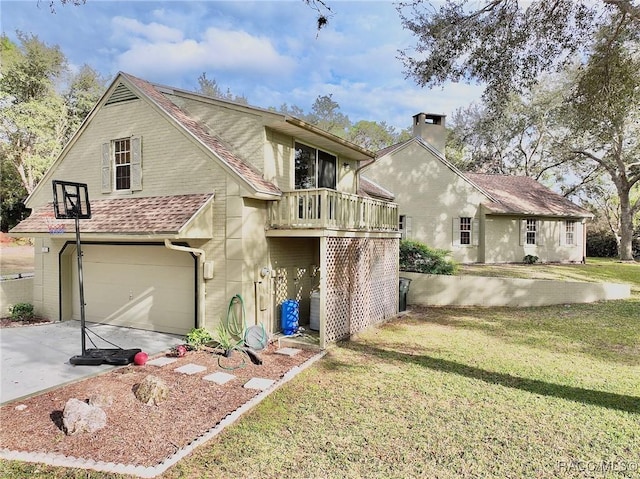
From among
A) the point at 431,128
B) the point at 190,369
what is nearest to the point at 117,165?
the point at 190,369

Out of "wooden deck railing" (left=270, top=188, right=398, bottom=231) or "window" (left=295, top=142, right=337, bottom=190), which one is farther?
"window" (left=295, top=142, right=337, bottom=190)

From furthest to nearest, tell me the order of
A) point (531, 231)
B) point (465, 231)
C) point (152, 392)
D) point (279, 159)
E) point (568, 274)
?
1. point (531, 231)
2. point (465, 231)
3. point (568, 274)
4. point (279, 159)
5. point (152, 392)

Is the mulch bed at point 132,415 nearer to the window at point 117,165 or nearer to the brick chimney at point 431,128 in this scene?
the window at point 117,165

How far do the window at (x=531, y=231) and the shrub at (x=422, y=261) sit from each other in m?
→ 9.89

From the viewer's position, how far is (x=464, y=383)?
6520mm

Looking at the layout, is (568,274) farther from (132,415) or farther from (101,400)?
(101,400)

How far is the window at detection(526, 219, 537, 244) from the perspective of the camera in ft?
74.0

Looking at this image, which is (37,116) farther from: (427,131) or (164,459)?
(164,459)

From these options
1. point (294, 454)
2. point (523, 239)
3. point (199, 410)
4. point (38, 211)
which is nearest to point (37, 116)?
point (38, 211)

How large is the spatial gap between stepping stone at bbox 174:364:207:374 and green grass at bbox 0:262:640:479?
1745 mm

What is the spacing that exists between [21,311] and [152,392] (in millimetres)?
9035

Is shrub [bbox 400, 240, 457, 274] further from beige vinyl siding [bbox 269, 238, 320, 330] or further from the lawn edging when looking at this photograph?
beige vinyl siding [bbox 269, 238, 320, 330]

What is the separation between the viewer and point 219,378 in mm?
6609

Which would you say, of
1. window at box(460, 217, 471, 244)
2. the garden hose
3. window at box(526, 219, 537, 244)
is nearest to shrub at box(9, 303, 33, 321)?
the garden hose
